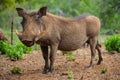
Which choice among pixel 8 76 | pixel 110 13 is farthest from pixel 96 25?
pixel 8 76

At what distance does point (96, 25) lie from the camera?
34.9 feet

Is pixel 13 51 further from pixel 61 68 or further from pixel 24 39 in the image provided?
pixel 24 39

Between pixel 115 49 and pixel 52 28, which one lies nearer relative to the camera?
pixel 52 28

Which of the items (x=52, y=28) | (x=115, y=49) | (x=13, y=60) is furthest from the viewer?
(x=115, y=49)

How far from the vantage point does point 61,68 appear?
10.5 m

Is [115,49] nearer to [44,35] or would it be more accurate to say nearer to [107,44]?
[107,44]

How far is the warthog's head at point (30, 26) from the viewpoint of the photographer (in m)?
8.38

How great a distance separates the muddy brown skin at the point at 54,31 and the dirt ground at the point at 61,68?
374 millimetres

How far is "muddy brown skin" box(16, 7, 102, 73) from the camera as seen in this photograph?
8.67m

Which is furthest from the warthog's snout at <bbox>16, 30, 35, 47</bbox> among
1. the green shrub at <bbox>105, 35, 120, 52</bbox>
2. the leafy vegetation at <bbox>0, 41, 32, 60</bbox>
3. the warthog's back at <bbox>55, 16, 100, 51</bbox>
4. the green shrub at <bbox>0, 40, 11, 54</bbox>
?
the green shrub at <bbox>105, 35, 120, 52</bbox>

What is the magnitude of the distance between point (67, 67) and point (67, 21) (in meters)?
1.42

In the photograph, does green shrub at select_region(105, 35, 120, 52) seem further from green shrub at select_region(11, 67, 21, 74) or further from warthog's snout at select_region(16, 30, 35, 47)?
warthog's snout at select_region(16, 30, 35, 47)

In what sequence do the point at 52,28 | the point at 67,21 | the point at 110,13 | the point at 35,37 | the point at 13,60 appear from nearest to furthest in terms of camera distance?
the point at 35,37 < the point at 52,28 < the point at 67,21 < the point at 110,13 < the point at 13,60

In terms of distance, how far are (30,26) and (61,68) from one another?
2.33m
